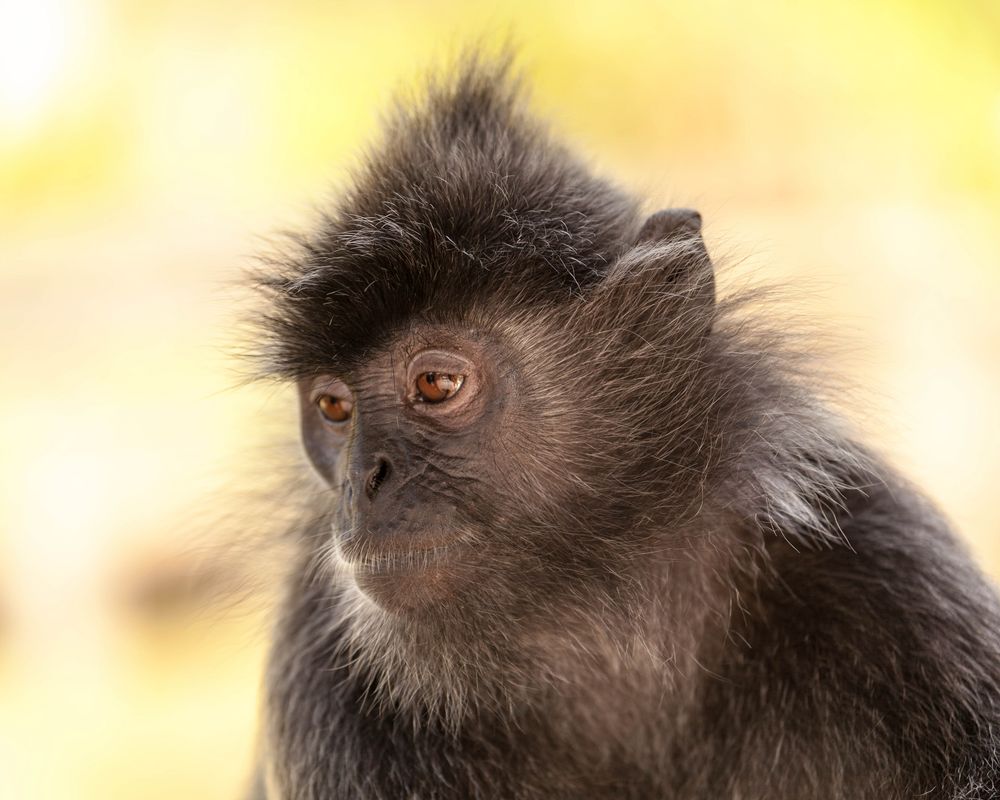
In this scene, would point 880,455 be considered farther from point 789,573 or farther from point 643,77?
point 643,77

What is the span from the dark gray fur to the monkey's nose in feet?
0.51

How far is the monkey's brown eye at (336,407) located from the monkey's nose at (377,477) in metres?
0.34

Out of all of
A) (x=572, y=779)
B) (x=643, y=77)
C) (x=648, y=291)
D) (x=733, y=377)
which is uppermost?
(x=643, y=77)

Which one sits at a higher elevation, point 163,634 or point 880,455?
point 880,455

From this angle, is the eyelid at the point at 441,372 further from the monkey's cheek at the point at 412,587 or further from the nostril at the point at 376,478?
the monkey's cheek at the point at 412,587

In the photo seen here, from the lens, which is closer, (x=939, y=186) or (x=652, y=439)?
(x=652, y=439)

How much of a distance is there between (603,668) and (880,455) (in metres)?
0.97

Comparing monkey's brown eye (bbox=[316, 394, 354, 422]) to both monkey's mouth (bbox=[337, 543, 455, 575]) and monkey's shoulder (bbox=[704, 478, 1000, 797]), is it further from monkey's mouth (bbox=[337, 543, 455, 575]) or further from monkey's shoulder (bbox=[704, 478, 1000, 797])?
monkey's shoulder (bbox=[704, 478, 1000, 797])

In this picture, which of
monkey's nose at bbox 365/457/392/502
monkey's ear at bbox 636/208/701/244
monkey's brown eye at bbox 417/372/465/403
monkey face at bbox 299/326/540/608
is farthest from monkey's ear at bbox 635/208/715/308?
monkey's nose at bbox 365/457/392/502

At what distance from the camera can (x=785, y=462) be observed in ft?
11.3

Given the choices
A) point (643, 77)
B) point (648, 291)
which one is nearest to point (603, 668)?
point (648, 291)

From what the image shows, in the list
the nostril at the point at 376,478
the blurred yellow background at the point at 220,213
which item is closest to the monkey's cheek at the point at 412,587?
the nostril at the point at 376,478

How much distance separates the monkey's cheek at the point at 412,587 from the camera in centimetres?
316

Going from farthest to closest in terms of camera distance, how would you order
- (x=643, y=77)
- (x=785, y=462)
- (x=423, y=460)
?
(x=643, y=77) → (x=785, y=462) → (x=423, y=460)
